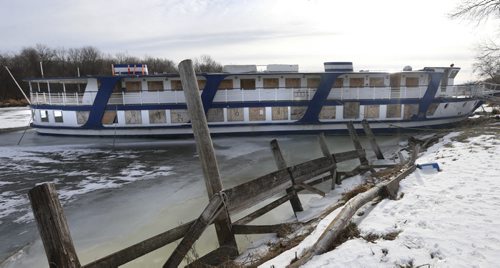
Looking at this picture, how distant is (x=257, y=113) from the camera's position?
22.5 metres

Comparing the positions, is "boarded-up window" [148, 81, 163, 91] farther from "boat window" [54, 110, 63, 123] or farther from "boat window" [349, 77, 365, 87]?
"boat window" [349, 77, 365, 87]

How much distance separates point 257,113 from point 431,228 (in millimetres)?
18110

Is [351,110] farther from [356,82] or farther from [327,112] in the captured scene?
[356,82]

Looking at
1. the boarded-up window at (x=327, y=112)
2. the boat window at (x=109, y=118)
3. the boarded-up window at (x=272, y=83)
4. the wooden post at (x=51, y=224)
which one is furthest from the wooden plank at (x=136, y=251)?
the boat window at (x=109, y=118)

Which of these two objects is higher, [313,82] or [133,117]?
[313,82]

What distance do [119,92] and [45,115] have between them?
6199mm

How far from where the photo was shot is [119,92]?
75.4 feet

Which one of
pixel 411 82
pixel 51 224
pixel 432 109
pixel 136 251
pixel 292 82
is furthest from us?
pixel 411 82

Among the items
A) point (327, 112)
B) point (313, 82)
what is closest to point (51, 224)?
point (327, 112)

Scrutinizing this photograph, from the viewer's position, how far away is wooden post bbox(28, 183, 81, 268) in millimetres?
3445

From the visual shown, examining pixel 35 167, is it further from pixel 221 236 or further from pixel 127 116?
pixel 221 236

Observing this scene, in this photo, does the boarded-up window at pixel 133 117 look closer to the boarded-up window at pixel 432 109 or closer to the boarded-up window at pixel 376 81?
the boarded-up window at pixel 376 81

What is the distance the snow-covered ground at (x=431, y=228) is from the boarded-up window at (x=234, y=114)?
51.0ft

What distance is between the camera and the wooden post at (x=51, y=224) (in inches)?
136
